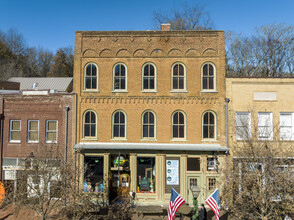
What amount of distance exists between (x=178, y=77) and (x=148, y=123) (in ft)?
12.1

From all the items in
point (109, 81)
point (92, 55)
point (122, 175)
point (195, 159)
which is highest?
point (92, 55)

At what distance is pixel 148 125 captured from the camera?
17750mm

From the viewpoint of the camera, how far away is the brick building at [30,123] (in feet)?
58.7

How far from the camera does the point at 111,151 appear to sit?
17.4 m

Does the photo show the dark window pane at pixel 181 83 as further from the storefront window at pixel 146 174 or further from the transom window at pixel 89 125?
the transom window at pixel 89 125

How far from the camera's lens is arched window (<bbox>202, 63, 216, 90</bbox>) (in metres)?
17.7

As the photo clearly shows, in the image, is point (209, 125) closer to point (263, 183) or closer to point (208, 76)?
point (208, 76)

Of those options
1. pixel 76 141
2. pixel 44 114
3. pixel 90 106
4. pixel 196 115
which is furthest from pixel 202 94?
pixel 44 114

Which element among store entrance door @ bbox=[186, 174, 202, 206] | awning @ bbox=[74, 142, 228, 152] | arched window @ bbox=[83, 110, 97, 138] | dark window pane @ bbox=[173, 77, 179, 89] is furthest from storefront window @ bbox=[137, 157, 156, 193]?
dark window pane @ bbox=[173, 77, 179, 89]

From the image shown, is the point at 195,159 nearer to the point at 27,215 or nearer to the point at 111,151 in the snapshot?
the point at 111,151

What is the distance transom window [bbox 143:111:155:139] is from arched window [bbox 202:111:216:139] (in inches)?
133

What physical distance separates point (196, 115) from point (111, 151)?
19.9ft

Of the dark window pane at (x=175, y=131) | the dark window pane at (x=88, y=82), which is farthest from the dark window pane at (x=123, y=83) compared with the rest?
the dark window pane at (x=175, y=131)

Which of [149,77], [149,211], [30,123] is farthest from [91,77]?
[149,211]
